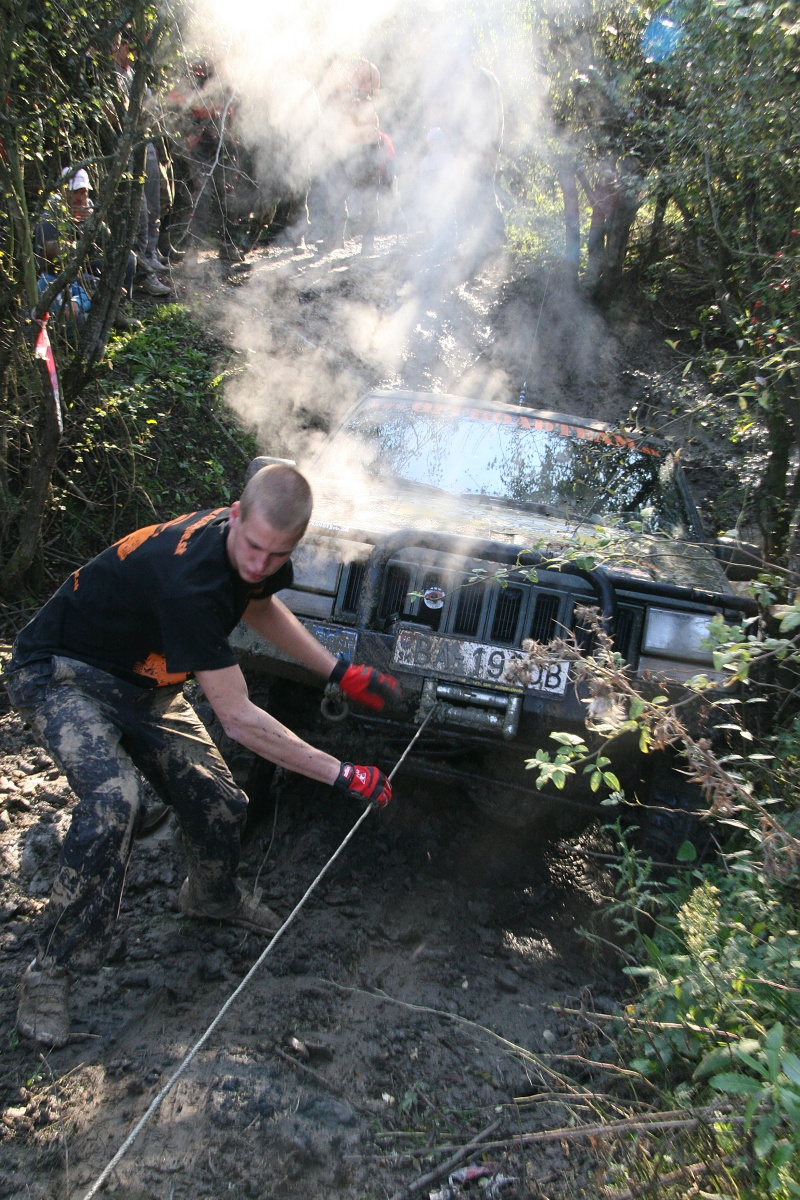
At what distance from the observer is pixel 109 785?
8.41 ft

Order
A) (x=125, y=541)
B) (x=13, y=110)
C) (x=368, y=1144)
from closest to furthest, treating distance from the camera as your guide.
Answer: (x=368, y=1144) < (x=125, y=541) < (x=13, y=110)

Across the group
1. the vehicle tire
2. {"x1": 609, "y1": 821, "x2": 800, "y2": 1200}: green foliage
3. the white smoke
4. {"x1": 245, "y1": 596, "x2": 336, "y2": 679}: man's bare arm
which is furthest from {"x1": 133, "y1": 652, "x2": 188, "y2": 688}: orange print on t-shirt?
the white smoke

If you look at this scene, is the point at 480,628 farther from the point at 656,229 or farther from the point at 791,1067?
the point at 656,229

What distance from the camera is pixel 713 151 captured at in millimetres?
5598

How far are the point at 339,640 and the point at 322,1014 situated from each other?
1331mm

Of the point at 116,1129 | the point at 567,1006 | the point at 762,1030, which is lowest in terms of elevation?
the point at 116,1129

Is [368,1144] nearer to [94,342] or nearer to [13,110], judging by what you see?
[94,342]

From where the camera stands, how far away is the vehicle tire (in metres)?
3.21

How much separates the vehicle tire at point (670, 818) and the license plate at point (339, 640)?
1.26 meters

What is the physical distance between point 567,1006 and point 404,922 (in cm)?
72

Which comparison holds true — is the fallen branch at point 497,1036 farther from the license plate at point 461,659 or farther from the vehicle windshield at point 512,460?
the vehicle windshield at point 512,460

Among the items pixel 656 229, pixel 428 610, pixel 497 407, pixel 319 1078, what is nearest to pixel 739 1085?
pixel 319 1078

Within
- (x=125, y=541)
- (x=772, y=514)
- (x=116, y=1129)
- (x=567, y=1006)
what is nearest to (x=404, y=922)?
(x=567, y=1006)

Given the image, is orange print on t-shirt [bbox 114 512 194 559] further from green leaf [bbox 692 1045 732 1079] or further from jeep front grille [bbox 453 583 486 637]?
green leaf [bbox 692 1045 732 1079]
